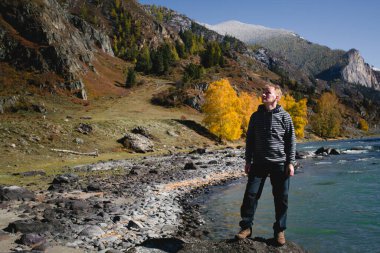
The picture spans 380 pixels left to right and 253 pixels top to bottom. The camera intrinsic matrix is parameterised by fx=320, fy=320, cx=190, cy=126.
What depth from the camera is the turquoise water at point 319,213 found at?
11109 mm

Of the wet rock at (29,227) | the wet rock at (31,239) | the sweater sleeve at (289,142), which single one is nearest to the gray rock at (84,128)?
the wet rock at (29,227)

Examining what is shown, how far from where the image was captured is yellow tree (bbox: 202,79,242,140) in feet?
218

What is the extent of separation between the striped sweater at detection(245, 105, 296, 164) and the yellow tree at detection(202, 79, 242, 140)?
57957mm

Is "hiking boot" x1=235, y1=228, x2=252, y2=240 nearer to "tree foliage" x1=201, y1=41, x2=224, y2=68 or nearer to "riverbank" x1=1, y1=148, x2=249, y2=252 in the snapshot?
"riverbank" x1=1, y1=148, x2=249, y2=252

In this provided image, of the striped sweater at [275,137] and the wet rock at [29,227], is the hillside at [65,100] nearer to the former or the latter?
the wet rock at [29,227]

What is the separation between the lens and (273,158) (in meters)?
8.15

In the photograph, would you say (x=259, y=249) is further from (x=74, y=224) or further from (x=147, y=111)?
(x=147, y=111)

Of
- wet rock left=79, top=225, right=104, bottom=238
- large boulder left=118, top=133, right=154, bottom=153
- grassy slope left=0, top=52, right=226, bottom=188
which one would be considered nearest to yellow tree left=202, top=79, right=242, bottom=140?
grassy slope left=0, top=52, right=226, bottom=188

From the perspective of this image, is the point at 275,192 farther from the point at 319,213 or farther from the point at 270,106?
the point at 319,213

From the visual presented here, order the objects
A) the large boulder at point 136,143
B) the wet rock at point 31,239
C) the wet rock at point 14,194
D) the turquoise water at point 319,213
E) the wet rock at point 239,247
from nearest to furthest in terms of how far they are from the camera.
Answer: the wet rock at point 239,247 → the wet rock at point 31,239 → the turquoise water at point 319,213 → the wet rock at point 14,194 → the large boulder at point 136,143

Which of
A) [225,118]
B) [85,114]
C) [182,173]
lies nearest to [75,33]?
[85,114]

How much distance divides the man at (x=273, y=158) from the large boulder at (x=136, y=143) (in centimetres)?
3860

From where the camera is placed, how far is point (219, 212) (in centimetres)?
1557

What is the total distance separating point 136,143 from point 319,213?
34625 mm
